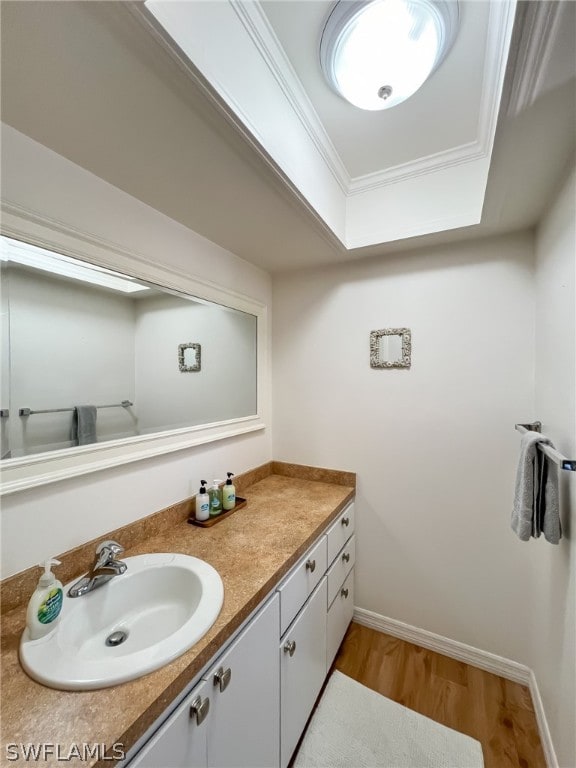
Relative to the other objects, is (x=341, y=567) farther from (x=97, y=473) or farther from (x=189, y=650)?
(x=97, y=473)

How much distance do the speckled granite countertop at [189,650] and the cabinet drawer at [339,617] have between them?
1.56 feet

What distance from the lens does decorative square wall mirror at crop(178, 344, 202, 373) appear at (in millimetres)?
1541

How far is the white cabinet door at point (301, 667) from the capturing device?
1.08 meters

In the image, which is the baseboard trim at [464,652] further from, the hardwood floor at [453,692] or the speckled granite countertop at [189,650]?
the speckled granite countertop at [189,650]

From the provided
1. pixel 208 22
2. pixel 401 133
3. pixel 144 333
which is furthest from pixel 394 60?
pixel 144 333

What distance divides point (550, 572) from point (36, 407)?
2.02 meters

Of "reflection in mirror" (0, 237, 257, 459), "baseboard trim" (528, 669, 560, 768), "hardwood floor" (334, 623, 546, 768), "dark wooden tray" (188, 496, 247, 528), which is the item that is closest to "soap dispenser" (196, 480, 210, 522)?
"dark wooden tray" (188, 496, 247, 528)

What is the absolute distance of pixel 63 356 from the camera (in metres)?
1.09

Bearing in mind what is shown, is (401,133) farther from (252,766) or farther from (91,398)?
(252,766)

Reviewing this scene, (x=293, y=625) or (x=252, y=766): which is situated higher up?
(x=293, y=625)

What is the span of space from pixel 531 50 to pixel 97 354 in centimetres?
154

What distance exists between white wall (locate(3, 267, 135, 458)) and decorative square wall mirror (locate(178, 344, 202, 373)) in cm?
25

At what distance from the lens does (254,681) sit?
0.92 metres

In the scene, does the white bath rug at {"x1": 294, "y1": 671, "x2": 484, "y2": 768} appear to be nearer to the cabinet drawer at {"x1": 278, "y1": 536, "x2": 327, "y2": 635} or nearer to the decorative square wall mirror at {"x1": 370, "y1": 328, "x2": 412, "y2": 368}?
the cabinet drawer at {"x1": 278, "y1": 536, "x2": 327, "y2": 635}
